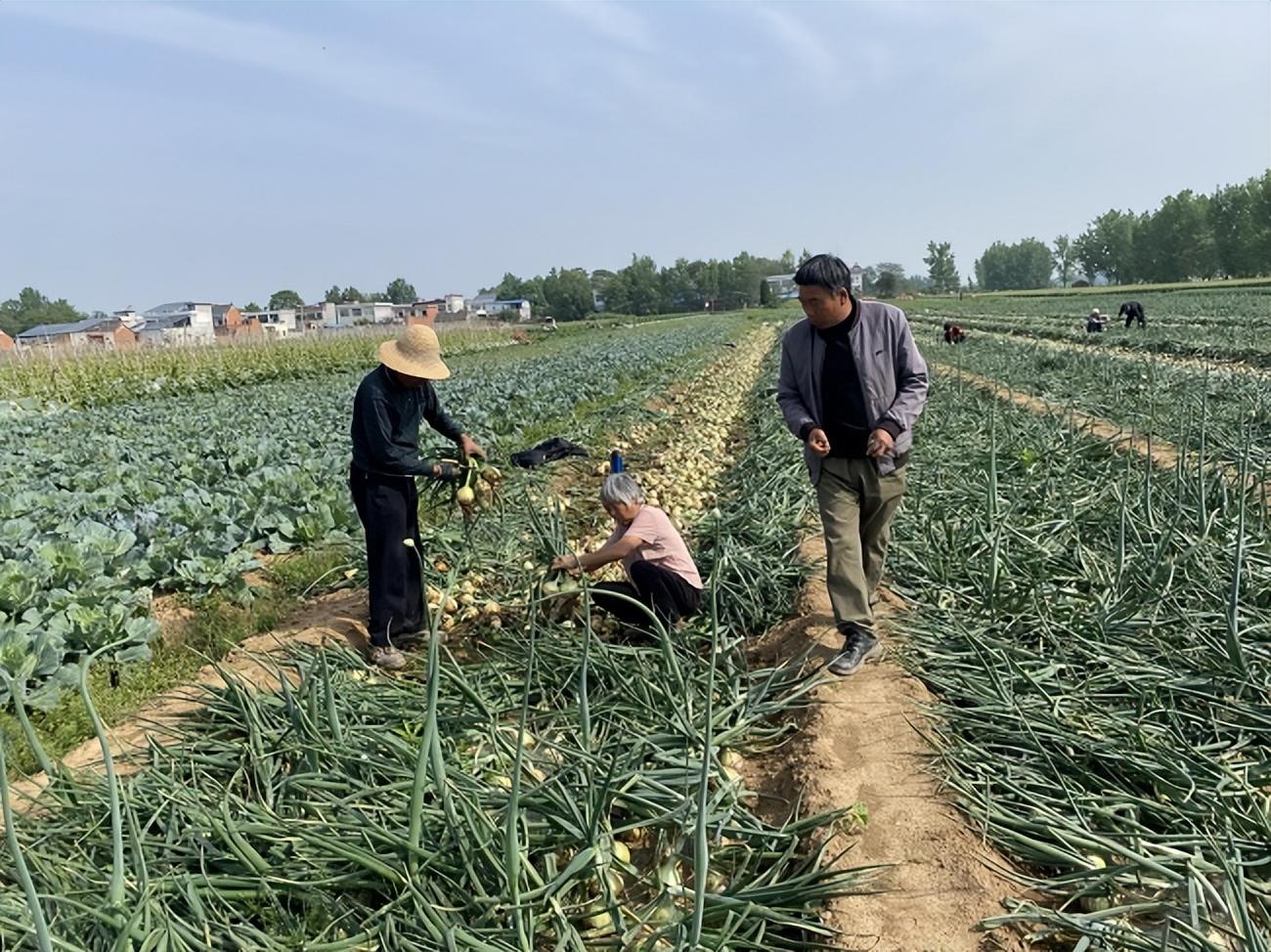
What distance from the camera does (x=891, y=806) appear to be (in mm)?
2439

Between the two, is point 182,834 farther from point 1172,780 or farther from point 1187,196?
point 1187,196

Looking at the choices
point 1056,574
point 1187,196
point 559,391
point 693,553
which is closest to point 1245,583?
point 1056,574

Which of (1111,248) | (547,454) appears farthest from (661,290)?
(547,454)

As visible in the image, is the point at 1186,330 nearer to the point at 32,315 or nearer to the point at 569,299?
the point at 569,299

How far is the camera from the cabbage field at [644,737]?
6.16 feet

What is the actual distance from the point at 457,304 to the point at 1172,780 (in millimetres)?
98029

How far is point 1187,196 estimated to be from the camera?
64.8 m

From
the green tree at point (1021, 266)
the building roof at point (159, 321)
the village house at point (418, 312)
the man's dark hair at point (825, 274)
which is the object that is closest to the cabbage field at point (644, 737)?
the man's dark hair at point (825, 274)

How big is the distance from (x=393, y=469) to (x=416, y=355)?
55cm

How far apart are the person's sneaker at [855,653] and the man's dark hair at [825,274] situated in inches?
56.8

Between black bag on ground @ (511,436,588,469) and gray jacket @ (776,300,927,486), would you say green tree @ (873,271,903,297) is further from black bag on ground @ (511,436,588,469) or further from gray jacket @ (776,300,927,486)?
gray jacket @ (776,300,927,486)

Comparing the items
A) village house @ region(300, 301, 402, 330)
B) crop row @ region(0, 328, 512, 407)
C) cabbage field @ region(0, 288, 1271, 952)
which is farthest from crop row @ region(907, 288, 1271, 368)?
village house @ region(300, 301, 402, 330)

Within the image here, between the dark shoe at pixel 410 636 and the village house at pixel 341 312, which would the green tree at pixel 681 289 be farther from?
the dark shoe at pixel 410 636

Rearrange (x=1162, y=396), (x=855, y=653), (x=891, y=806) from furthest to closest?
(x=1162, y=396), (x=855, y=653), (x=891, y=806)
